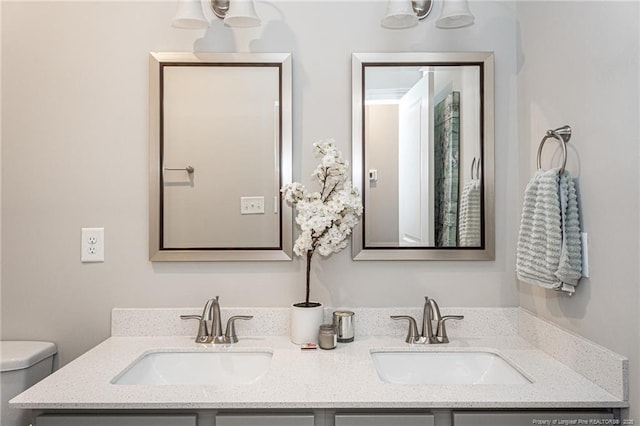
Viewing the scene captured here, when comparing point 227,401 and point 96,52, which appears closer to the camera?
point 227,401

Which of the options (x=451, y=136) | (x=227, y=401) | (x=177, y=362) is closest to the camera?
(x=227, y=401)

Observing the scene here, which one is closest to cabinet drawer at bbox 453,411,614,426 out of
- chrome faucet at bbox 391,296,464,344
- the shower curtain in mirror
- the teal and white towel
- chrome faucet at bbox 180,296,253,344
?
the teal and white towel

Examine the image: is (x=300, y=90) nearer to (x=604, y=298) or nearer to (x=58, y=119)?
(x=58, y=119)

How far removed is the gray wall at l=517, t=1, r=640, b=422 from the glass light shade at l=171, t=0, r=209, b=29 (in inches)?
45.2

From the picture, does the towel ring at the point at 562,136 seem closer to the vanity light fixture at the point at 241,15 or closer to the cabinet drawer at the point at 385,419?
the cabinet drawer at the point at 385,419

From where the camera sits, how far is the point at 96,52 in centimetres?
183

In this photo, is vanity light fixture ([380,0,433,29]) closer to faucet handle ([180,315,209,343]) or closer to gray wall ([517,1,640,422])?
gray wall ([517,1,640,422])

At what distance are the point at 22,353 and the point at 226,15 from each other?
1.34m

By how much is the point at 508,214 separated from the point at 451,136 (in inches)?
A: 14.1

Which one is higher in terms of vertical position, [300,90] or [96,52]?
[96,52]

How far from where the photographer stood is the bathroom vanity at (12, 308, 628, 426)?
120cm

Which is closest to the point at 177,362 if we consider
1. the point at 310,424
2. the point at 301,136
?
the point at 310,424

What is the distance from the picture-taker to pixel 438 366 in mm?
1626

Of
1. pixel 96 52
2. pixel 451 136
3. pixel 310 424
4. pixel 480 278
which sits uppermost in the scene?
pixel 96 52
